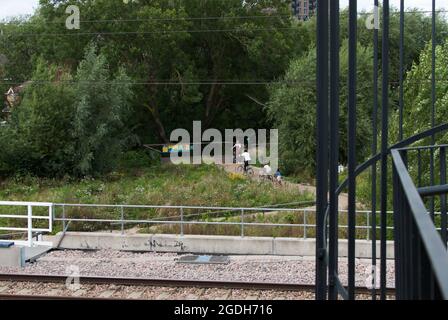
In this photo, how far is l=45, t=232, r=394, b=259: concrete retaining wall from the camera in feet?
37.1

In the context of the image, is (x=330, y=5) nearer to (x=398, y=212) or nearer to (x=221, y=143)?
(x=398, y=212)

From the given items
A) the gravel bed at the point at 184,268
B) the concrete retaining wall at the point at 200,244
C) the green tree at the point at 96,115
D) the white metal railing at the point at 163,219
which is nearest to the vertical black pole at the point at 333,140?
the gravel bed at the point at 184,268

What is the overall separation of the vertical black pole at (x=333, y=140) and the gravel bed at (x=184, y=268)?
580cm

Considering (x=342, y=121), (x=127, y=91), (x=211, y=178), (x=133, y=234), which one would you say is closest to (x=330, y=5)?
(x=133, y=234)

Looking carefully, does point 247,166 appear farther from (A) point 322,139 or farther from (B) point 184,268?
(A) point 322,139

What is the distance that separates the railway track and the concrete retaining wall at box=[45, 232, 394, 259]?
2.56 metres

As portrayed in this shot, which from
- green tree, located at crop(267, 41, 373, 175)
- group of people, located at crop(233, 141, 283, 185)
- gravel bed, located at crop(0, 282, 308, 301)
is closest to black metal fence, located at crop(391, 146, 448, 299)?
gravel bed, located at crop(0, 282, 308, 301)

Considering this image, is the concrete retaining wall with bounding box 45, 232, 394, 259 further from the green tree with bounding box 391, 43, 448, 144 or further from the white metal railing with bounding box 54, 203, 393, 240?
the green tree with bounding box 391, 43, 448, 144

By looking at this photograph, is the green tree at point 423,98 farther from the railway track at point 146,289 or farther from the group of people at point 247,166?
the group of people at point 247,166

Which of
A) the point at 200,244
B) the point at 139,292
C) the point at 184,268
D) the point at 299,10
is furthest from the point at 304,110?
the point at 299,10

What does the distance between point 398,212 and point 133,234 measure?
1037 cm

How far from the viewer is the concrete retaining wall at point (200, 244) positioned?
1130 centimetres
